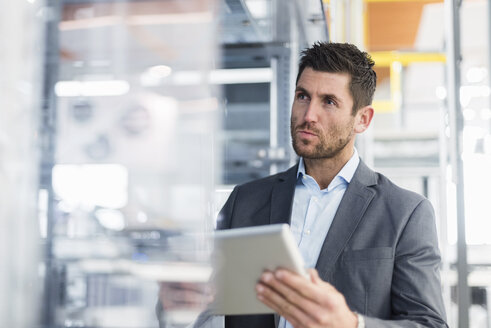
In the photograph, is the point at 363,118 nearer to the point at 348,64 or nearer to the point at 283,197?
the point at 348,64

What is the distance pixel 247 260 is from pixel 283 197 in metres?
0.51

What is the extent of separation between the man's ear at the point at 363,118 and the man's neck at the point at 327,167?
0.23 feet

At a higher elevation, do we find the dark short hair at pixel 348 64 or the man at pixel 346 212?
the dark short hair at pixel 348 64

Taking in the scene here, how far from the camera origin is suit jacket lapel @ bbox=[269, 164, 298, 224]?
56.5 inches

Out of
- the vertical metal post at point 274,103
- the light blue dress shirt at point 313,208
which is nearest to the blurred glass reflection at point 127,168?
the light blue dress shirt at point 313,208

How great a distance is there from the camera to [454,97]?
213 centimetres

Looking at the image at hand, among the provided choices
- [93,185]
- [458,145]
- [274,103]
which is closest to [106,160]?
[93,185]

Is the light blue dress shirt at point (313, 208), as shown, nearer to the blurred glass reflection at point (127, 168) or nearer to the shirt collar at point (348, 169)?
the shirt collar at point (348, 169)

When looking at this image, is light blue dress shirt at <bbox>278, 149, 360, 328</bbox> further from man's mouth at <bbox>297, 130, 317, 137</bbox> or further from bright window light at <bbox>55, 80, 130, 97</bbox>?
bright window light at <bbox>55, 80, 130, 97</bbox>

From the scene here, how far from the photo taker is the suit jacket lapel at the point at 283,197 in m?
1.43

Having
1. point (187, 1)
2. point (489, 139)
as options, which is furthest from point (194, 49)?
point (489, 139)

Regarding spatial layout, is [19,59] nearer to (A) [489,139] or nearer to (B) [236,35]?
(A) [489,139]

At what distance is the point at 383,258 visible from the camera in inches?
49.9

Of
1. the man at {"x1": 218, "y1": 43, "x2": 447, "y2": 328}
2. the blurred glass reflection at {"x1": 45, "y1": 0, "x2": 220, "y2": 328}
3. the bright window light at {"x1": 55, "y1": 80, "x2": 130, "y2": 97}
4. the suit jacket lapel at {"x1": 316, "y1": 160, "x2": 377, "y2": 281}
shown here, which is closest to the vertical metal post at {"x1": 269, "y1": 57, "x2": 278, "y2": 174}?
the man at {"x1": 218, "y1": 43, "x2": 447, "y2": 328}
